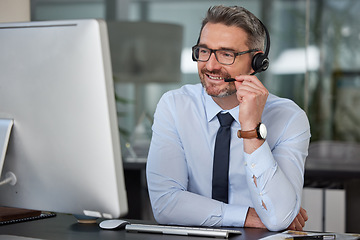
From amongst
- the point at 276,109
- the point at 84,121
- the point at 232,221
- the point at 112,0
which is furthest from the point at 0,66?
the point at 112,0

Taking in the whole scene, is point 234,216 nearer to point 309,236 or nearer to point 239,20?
point 309,236

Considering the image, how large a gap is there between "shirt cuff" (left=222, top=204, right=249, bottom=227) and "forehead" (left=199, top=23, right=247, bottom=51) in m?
0.63

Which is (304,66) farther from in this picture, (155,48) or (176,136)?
(176,136)

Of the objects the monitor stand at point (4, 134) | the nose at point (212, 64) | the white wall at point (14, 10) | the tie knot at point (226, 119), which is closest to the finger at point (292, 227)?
the tie knot at point (226, 119)

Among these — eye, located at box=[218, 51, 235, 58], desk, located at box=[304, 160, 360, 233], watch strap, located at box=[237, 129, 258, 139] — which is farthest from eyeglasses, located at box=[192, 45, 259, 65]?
desk, located at box=[304, 160, 360, 233]

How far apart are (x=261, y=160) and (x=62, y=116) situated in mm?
850

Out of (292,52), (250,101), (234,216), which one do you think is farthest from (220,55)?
(292,52)

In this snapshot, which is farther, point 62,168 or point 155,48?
point 155,48

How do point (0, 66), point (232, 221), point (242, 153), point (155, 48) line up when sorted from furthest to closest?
point (155, 48), point (242, 153), point (232, 221), point (0, 66)

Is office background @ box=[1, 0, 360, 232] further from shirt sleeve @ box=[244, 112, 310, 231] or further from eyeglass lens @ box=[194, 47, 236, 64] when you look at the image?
shirt sleeve @ box=[244, 112, 310, 231]

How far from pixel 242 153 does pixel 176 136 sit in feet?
0.89

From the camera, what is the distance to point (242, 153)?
2307 mm

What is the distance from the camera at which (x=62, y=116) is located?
1.41m

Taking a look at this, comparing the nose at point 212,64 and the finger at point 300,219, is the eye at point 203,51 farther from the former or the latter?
the finger at point 300,219
